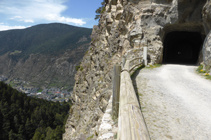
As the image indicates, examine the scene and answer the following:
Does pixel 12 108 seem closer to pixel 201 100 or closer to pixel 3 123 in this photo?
pixel 3 123

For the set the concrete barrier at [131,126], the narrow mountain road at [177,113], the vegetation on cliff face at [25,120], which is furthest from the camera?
the vegetation on cliff face at [25,120]

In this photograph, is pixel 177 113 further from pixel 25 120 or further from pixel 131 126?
pixel 25 120

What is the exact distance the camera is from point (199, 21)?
58.4 feet

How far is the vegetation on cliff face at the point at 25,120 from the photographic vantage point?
65875 millimetres

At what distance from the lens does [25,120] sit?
79.6 metres

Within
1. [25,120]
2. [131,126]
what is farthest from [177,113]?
[25,120]

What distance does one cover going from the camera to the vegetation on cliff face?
216 feet

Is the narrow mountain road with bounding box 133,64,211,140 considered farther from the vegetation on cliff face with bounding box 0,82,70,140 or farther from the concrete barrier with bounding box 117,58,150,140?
the vegetation on cliff face with bounding box 0,82,70,140

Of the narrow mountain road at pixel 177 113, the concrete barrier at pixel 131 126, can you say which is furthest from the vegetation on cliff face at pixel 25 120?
the concrete barrier at pixel 131 126

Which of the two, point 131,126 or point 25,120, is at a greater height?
point 131,126

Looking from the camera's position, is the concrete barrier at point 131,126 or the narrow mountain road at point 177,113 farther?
the narrow mountain road at point 177,113

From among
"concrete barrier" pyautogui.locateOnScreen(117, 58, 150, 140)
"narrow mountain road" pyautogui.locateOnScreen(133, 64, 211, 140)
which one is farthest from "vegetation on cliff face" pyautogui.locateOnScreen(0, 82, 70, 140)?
"concrete barrier" pyautogui.locateOnScreen(117, 58, 150, 140)

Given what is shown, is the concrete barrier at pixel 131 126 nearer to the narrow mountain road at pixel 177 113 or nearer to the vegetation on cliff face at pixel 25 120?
the narrow mountain road at pixel 177 113

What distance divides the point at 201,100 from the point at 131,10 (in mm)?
18001
